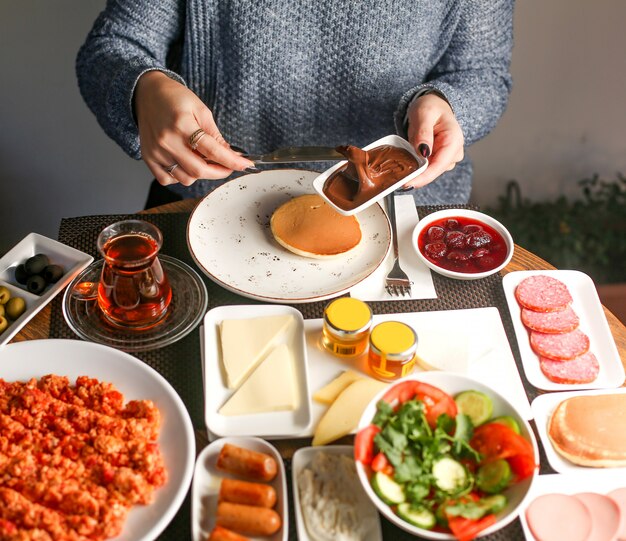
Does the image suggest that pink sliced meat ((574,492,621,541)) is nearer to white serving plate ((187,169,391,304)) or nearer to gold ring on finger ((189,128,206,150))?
white serving plate ((187,169,391,304))

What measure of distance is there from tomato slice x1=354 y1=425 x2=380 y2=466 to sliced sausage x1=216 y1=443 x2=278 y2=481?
18 centimetres

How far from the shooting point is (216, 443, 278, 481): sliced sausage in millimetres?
1355

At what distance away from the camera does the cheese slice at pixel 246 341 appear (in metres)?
1.56

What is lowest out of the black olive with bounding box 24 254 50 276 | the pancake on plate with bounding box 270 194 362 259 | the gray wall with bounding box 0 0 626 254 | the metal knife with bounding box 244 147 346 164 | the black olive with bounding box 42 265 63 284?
the gray wall with bounding box 0 0 626 254

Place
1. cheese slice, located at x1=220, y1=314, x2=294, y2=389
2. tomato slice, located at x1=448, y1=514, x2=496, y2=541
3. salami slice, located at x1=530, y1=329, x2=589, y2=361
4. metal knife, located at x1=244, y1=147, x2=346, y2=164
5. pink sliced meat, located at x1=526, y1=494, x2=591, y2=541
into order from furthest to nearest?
metal knife, located at x1=244, y1=147, x2=346, y2=164, salami slice, located at x1=530, y1=329, x2=589, y2=361, cheese slice, located at x1=220, y1=314, x2=294, y2=389, pink sliced meat, located at x1=526, y1=494, x2=591, y2=541, tomato slice, located at x1=448, y1=514, x2=496, y2=541

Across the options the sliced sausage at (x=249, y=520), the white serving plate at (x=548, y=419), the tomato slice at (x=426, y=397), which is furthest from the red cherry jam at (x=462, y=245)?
the sliced sausage at (x=249, y=520)

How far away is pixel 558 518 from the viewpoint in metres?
1.37

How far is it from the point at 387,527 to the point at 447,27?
151 cm

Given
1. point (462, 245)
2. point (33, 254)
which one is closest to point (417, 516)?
point (462, 245)

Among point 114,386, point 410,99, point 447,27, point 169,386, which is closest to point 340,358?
point 169,386

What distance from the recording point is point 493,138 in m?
3.46

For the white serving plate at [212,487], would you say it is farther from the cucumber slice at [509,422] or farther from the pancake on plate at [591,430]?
the pancake on plate at [591,430]

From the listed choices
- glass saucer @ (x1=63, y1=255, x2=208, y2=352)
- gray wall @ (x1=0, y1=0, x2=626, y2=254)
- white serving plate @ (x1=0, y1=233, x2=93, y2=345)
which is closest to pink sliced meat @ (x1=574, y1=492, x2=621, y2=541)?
glass saucer @ (x1=63, y1=255, x2=208, y2=352)

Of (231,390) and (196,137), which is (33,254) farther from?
(231,390)
